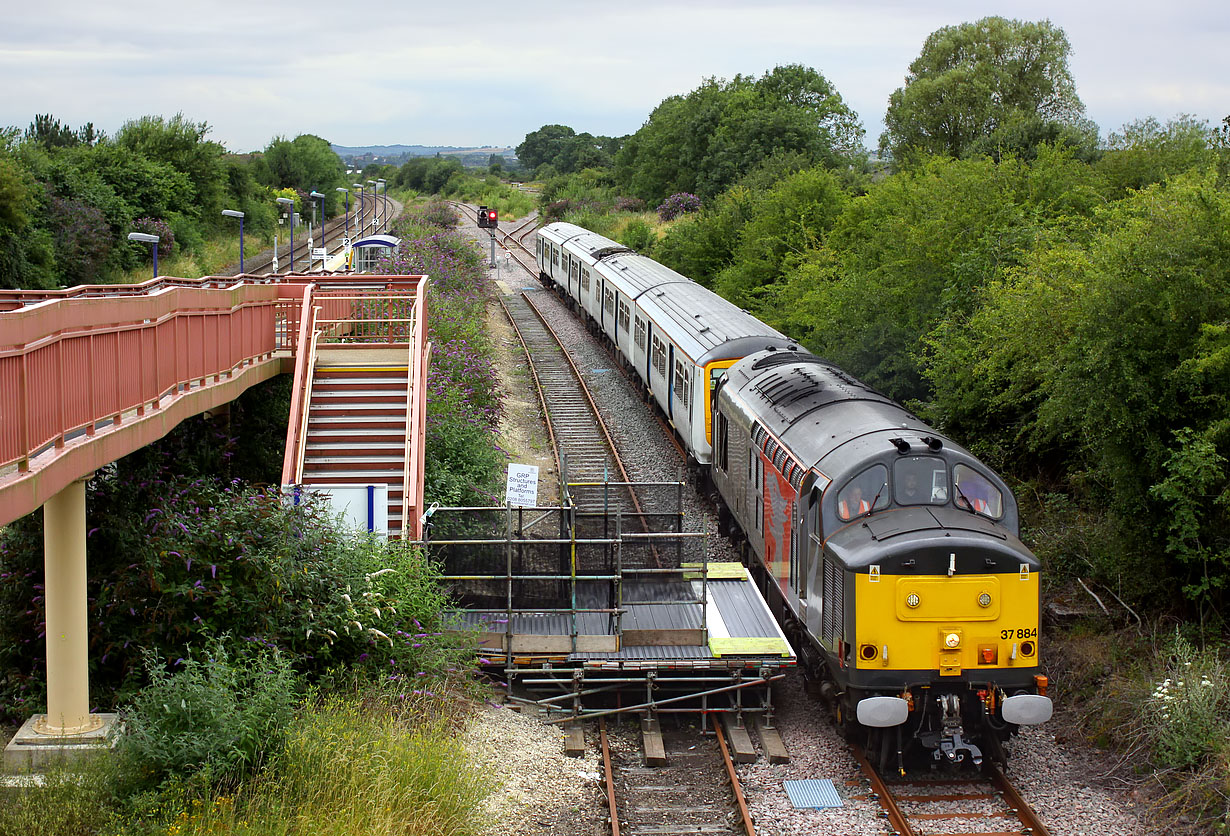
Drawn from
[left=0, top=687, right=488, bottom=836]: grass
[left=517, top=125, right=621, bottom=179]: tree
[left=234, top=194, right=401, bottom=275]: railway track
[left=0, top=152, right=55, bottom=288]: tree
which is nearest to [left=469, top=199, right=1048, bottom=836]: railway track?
[left=0, top=687, right=488, bottom=836]: grass

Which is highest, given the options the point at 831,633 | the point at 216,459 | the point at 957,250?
the point at 957,250

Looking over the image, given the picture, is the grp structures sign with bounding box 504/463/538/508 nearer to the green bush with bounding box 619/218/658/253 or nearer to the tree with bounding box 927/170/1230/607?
the tree with bounding box 927/170/1230/607

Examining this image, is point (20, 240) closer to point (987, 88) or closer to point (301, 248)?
point (301, 248)

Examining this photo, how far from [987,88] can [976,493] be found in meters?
46.3

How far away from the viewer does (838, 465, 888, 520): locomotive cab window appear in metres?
11.3

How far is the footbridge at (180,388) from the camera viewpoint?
315 inches

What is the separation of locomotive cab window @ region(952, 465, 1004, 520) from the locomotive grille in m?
1.49

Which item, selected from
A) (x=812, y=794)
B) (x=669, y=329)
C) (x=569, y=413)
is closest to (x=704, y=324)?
(x=669, y=329)

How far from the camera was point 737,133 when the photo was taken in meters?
58.8

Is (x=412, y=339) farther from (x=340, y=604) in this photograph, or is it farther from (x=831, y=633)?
(x=831, y=633)

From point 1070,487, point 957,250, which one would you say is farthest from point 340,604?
point 957,250

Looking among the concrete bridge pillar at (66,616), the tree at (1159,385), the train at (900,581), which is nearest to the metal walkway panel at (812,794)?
the train at (900,581)

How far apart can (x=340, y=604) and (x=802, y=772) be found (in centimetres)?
491

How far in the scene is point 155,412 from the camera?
34.9ft
